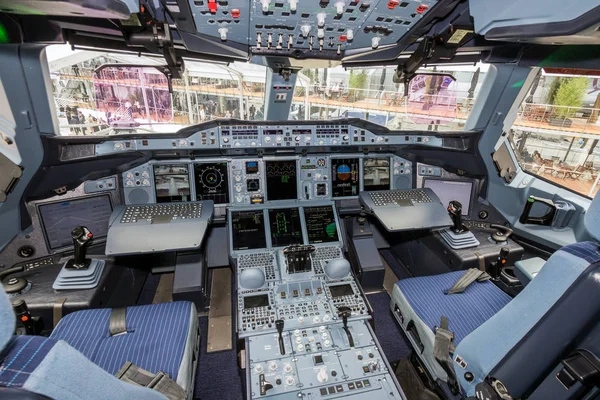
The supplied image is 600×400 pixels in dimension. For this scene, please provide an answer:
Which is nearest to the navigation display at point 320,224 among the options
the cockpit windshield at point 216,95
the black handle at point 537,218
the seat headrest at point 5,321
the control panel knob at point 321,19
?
the cockpit windshield at point 216,95

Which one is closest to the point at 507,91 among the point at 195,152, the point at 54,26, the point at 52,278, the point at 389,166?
the point at 389,166

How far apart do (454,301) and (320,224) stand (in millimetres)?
1512

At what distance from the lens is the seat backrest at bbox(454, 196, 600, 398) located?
1.02m

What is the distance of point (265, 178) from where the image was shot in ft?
10.9

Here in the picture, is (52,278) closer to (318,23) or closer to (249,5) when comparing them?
(249,5)

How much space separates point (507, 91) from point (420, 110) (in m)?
0.97

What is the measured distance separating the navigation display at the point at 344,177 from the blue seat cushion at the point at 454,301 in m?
1.43

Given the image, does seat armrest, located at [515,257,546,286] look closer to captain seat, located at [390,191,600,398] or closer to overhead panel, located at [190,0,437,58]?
captain seat, located at [390,191,600,398]

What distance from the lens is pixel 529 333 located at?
1122 mm

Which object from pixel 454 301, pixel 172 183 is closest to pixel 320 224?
pixel 454 301

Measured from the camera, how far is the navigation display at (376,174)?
351 cm

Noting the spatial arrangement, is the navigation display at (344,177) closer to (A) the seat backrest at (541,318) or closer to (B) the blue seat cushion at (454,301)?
(B) the blue seat cushion at (454,301)

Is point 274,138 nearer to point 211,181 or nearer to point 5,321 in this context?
point 211,181

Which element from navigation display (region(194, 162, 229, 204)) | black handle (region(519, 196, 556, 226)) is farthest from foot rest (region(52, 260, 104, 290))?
black handle (region(519, 196, 556, 226))
